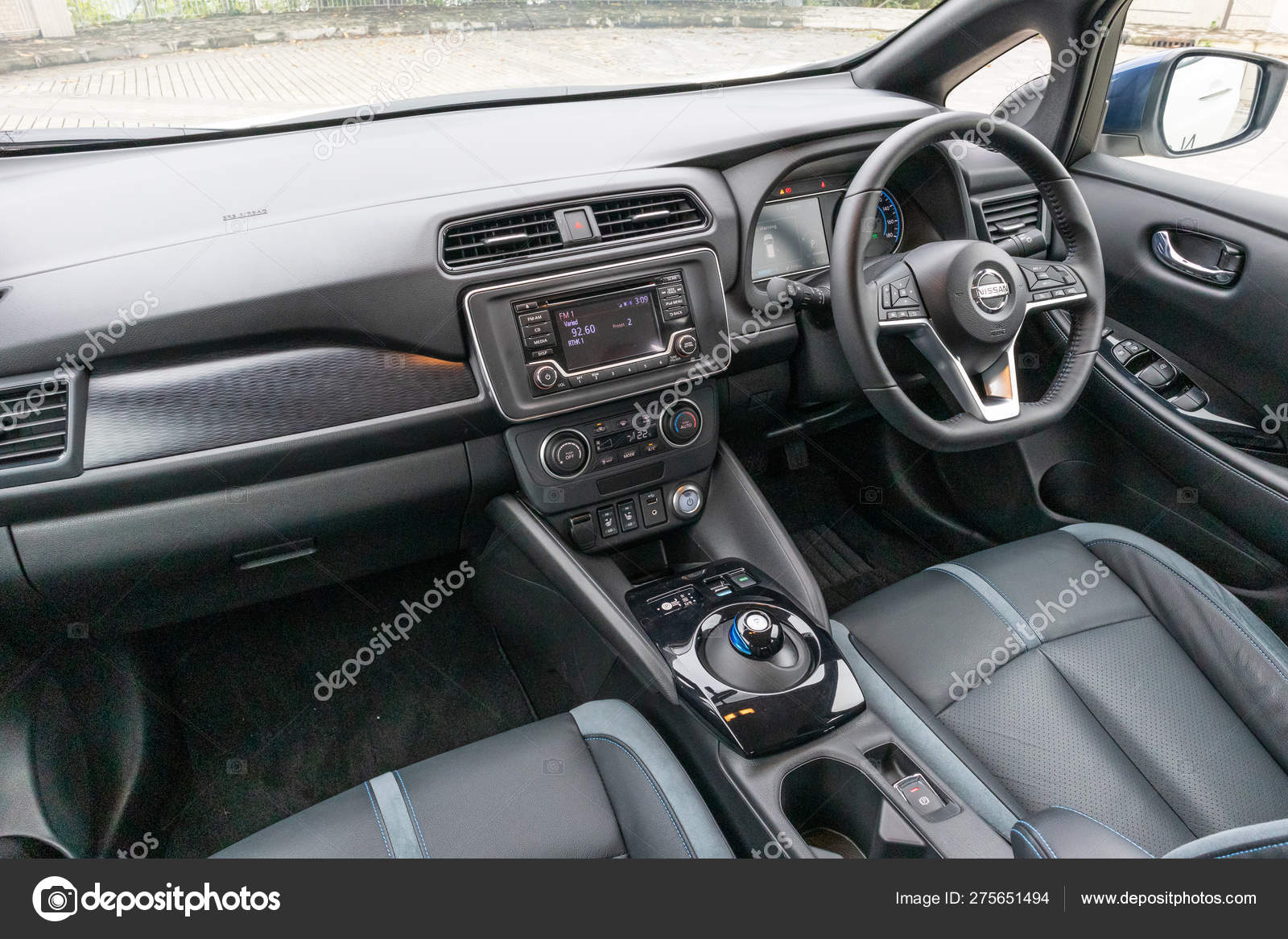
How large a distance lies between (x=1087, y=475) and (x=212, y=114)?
2.10 metres

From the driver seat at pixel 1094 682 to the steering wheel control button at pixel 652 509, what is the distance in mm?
409

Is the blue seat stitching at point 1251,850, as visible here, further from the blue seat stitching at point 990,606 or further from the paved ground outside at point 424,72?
the paved ground outside at point 424,72

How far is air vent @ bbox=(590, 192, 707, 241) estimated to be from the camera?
1.65m

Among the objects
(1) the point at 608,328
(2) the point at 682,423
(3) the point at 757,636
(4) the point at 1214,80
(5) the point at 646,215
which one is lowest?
(3) the point at 757,636

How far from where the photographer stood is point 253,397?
4.90ft

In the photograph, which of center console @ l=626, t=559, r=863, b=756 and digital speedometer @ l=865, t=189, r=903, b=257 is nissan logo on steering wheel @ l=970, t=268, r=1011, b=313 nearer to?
digital speedometer @ l=865, t=189, r=903, b=257

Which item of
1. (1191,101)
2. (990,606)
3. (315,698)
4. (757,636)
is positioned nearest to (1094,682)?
(990,606)

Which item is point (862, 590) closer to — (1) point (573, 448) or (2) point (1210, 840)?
(1) point (573, 448)

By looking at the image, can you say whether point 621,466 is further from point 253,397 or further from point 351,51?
point 351,51

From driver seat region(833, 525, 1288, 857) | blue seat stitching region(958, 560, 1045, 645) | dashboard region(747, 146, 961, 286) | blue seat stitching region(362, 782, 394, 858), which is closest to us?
blue seat stitching region(362, 782, 394, 858)

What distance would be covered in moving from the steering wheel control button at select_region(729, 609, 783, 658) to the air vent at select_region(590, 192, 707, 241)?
2.41ft

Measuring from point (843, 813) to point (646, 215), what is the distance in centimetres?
110

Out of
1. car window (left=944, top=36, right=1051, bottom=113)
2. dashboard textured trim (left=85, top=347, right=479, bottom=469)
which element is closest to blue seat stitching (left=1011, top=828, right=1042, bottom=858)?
dashboard textured trim (left=85, top=347, right=479, bottom=469)

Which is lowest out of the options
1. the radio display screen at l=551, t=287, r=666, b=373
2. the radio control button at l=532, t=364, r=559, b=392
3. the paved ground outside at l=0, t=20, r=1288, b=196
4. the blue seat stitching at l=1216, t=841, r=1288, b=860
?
the blue seat stitching at l=1216, t=841, r=1288, b=860
